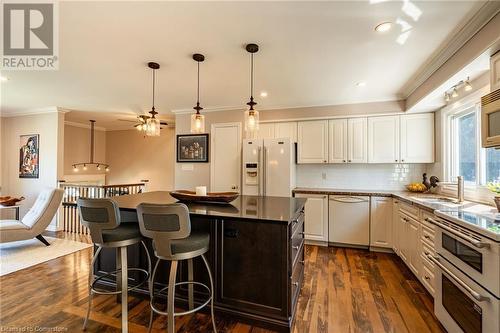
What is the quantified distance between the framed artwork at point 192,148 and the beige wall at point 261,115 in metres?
0.10

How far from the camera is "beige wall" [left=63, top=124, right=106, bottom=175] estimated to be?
6.33m

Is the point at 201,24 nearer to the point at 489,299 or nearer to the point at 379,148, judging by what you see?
the point at 489,299

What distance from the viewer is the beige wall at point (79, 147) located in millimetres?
6332

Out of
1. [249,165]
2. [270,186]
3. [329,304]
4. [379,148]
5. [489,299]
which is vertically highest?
[379,148]

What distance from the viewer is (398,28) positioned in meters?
1.97

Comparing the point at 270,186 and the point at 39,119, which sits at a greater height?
the point at 39,119

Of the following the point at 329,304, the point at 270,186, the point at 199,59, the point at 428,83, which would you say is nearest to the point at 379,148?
the point at 428,83

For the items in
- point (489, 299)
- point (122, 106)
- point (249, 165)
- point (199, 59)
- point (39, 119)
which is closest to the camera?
point (489, 299)

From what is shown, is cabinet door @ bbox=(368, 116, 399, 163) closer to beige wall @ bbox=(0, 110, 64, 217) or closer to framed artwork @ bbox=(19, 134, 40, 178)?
beige wall @ bbox=(0, 110, 64, 217)

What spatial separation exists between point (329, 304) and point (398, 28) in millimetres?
2531

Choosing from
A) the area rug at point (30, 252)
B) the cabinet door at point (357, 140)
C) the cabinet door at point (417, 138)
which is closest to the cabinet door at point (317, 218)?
the cabinet door at point (357, 140)

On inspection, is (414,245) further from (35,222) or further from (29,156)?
(29,156)

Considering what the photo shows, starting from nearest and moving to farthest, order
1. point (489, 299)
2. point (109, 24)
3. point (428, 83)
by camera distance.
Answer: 1. point (489, 299)
2. point (109, 24)
3. point (428, 83)

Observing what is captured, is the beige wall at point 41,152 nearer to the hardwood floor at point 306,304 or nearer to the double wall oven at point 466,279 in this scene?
the hardwood floor at point 306,304
